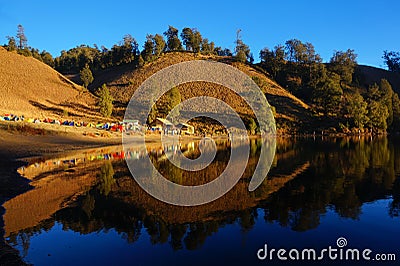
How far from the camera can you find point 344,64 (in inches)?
6201

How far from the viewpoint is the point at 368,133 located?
105 metres

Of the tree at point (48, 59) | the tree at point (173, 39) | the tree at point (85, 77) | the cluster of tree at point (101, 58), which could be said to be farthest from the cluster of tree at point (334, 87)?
the tree at point (48, 59)

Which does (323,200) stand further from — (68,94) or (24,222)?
(68,94)

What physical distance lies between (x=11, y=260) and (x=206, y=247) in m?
6.48

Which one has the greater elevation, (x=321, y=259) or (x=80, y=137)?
(x=80, y=137)

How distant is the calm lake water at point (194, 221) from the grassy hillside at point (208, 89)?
84726 millimetres

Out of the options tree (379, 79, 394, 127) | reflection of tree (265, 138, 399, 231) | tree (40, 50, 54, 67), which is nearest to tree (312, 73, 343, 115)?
tree (379, 79, 394, 127)

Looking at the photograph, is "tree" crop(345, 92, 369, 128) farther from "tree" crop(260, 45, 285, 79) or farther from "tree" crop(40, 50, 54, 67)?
"tree" crop(40, 50, 54, 67)

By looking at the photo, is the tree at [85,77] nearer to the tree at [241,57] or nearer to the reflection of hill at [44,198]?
the tree at [241,57]

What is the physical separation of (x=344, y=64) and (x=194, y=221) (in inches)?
6625

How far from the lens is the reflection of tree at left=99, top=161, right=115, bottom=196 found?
1953 centimetres

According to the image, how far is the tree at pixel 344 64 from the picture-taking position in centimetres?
15150

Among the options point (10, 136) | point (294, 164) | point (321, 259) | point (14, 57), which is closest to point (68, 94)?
point (14, 57)

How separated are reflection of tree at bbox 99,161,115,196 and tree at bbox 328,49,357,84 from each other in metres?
151
